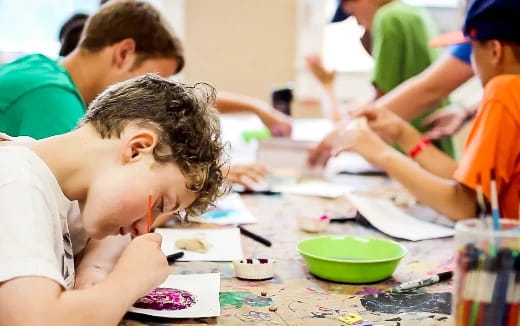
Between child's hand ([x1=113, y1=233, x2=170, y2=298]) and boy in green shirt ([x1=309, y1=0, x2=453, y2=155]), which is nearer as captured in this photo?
child's hand ([x1=113, y1=233, x2=170, y2=298])

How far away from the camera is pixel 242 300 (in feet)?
3.05

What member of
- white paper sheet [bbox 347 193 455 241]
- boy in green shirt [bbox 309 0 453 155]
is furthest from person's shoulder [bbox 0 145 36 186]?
boy in green shirt [bbox 309 0 453 155]

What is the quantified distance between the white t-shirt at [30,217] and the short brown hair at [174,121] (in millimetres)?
117

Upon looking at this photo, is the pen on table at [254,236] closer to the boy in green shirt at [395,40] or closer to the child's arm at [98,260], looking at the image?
the child's arm at [98,260]

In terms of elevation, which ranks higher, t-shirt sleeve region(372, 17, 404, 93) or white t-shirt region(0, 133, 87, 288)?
t-shirt sleeve region(372, 17, 404, 93)

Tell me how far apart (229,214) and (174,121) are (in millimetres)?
575

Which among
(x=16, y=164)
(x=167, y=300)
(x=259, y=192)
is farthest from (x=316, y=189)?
(x=16, y=164)

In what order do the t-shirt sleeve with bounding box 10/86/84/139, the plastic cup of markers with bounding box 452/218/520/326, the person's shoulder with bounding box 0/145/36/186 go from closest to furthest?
the plastic cup of markers with bounding box 452/218/520/326
the person's shoulder with bounding box 0/145/36/186
the t-shirt sleeve with bounding box 10/86/84/139

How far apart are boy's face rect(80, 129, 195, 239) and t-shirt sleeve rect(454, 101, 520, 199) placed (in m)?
0.66

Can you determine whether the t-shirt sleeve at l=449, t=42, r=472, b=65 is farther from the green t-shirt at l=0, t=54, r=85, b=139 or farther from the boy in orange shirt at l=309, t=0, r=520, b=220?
the green t-shirt at l=0, t=54, r=85, b=139

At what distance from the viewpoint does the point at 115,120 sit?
37.2 inches

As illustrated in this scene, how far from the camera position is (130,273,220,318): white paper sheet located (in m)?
0.85

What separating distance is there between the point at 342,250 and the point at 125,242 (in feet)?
1.23

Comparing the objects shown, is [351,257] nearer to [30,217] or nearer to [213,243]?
[213,243]
